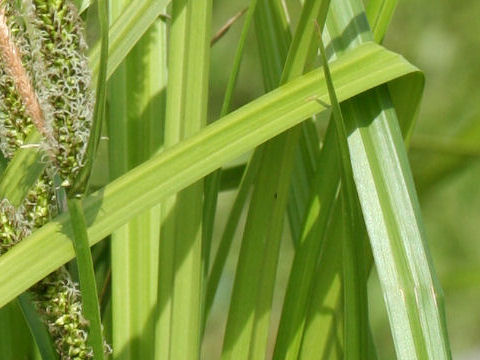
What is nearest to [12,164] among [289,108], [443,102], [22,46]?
[22,46]

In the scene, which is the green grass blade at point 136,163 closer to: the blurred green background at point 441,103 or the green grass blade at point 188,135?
the green grass blade at point 188,135

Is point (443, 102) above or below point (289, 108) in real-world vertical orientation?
above

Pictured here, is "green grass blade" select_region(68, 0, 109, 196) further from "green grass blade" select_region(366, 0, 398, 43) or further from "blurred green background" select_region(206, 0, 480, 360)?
"blurred green background" select_region(206, 0, 480, 360)

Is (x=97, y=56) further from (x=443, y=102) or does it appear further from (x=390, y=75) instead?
(x=443, y=102)

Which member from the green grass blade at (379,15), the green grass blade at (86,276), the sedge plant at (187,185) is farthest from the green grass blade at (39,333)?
the green grass blade at (379,15)

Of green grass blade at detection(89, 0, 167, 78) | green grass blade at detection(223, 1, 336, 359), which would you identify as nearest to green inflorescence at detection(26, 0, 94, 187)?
green grass blade at detection(89, 0, 167, 78)

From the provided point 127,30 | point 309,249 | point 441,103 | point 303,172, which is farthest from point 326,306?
point 441,103
